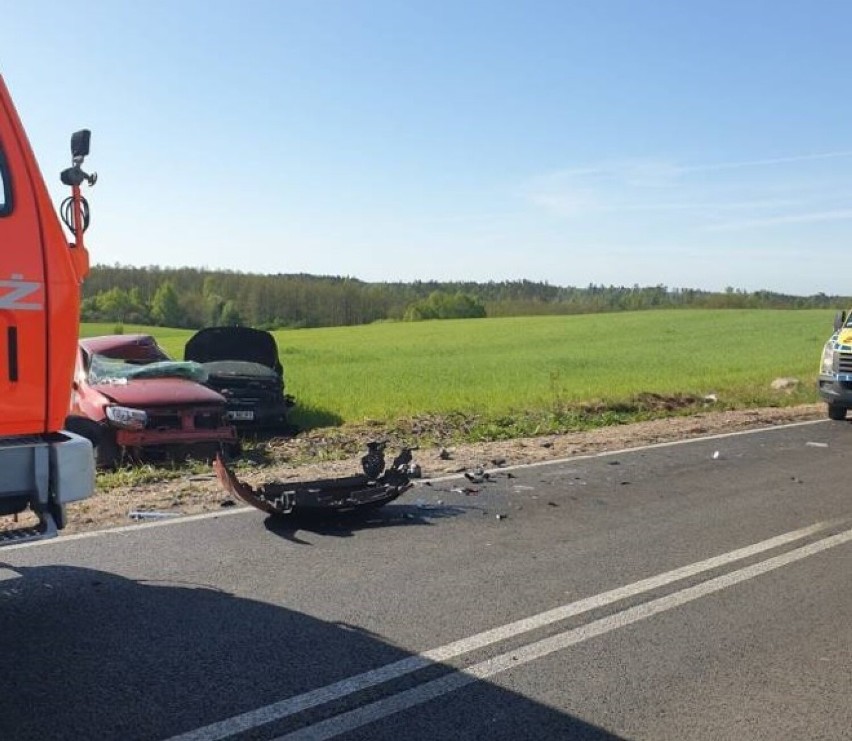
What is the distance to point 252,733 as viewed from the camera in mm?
3441

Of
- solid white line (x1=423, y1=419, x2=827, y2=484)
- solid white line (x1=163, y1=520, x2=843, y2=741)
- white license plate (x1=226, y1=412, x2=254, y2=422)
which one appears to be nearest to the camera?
solid white line (x1=163, y1=520, x2=843, y2=741)

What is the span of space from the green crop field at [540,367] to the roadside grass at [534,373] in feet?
0.15

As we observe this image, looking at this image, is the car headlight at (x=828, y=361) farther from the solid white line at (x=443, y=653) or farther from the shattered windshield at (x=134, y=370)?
the shattered windshield at (x=134, y=370)

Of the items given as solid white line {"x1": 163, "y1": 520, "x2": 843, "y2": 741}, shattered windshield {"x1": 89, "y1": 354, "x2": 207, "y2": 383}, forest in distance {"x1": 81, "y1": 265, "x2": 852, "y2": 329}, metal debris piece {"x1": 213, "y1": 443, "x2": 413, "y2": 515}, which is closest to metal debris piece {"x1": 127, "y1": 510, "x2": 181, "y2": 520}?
metal debris piece {"x1": 213, "y1": 443, "x2": 413, "y2": 515}

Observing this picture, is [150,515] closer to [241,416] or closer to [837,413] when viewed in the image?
[241,416]

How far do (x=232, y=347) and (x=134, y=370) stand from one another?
3517mm

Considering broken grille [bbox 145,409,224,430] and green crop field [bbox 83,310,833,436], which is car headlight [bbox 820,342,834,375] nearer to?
green crop field [bbox 83,310,833,436]

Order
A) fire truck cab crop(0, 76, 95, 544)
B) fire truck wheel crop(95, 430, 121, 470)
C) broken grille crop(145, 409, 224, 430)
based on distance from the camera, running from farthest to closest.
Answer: broken grille crop(145, 409, 224, 430) → fire truck wheel crop(95, 430, 121, 470) → fire truck cab crop(0, 76, 95, 544)

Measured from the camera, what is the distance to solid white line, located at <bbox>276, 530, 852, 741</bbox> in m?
3.55

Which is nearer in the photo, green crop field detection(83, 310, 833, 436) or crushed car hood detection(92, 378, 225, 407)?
crushed car hood detection(92, 378, 225, 407)

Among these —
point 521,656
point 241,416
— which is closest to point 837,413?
point 241,416

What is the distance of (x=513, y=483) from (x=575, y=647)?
4.08m

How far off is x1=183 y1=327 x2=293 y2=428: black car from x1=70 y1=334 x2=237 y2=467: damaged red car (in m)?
1.37

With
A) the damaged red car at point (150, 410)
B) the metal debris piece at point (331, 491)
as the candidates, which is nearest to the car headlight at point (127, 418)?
the damaged red car at point (150, 410)
